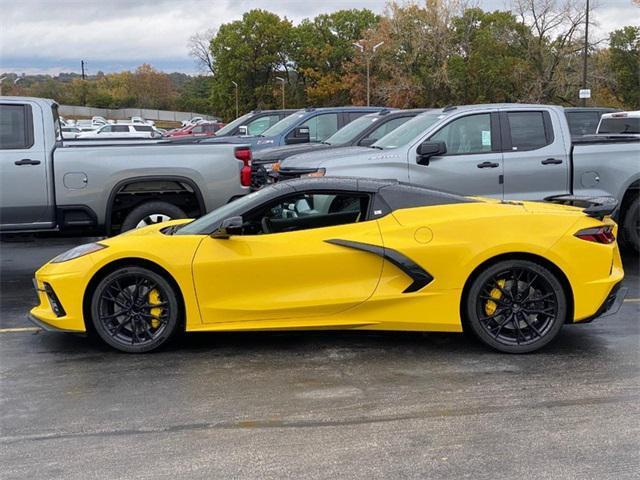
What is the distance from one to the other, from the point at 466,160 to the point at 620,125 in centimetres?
585

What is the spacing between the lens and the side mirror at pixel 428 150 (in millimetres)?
8977

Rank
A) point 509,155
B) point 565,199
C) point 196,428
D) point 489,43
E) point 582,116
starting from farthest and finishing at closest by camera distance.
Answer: point 489,43
point 582,116
point 509,155
point 565,199
point 196,428

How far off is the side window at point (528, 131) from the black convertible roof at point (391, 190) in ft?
12.2

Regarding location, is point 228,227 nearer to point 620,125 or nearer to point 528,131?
point 528,131

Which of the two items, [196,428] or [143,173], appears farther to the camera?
[143,173]

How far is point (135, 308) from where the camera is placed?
5.66 metres

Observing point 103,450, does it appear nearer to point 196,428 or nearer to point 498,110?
point 196,428

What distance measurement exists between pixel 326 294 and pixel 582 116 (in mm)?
13782

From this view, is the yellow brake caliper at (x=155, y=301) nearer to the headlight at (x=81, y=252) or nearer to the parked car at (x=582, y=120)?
the headlight at (x=81, y=252)

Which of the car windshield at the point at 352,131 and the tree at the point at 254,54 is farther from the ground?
the tree at the point at 254,54

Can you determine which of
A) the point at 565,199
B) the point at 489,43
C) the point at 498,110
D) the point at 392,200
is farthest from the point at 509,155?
the point at 489,43

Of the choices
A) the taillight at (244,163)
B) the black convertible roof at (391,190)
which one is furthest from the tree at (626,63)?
A: the black convertible roof at (391,190)

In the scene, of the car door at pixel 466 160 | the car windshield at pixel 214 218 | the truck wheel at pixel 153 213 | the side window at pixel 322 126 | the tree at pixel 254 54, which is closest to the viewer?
the car windshield at pixel 214 218

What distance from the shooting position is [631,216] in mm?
9648
